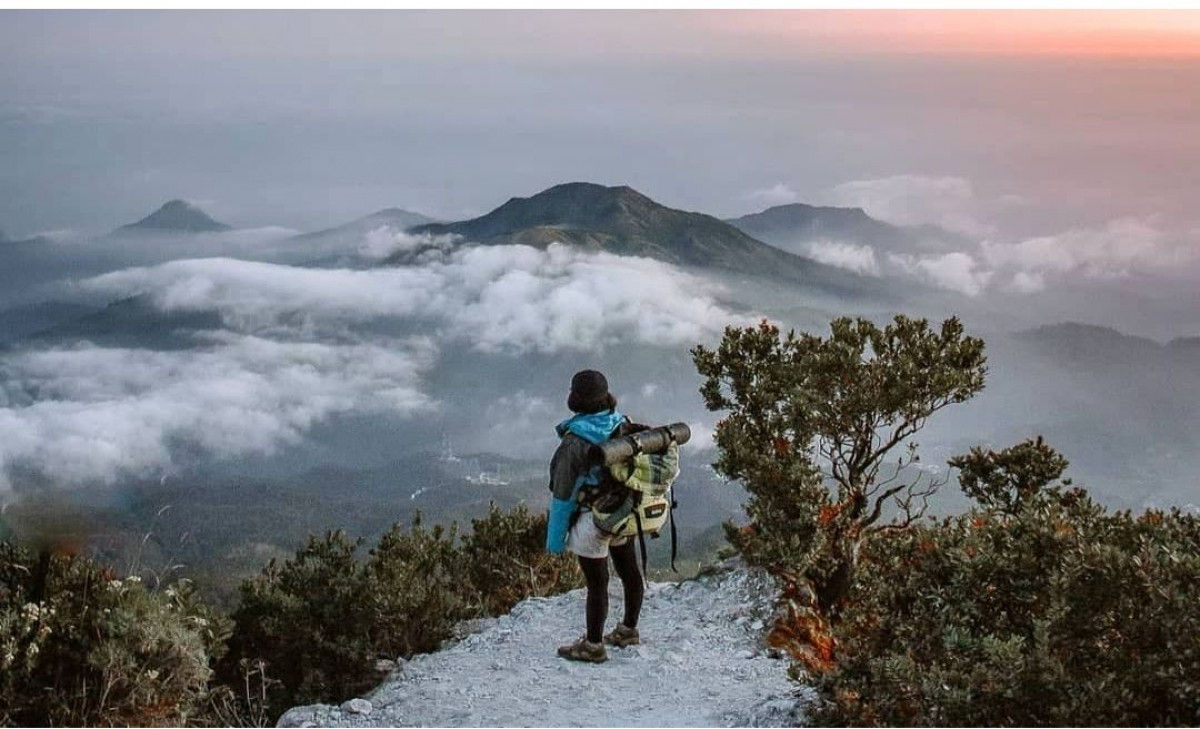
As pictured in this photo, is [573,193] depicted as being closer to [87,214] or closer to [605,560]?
[87,214]

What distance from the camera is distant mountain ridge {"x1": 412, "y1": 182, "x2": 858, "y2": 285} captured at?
153500mm

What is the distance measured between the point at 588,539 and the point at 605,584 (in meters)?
0.53

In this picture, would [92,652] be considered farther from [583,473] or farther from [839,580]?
[839,580]

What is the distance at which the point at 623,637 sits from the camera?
837 centimetres

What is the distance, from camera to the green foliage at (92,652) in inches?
247

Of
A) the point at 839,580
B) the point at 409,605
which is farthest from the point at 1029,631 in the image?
the point at 409,605

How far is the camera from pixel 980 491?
420 inches

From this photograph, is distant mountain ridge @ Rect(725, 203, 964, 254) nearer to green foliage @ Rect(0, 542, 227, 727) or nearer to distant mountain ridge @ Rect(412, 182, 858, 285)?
distant mountain ridge @ Rect(412, 182, 858, 285)

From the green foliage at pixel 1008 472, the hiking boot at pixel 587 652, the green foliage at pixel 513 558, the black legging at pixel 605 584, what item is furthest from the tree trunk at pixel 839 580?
the green foliage at pixel 513 558

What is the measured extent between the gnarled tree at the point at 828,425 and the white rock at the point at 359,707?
11.0 feet

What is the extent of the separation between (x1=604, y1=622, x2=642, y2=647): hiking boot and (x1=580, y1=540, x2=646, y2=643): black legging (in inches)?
1.7

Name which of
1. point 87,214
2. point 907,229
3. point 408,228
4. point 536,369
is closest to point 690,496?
point 536,369

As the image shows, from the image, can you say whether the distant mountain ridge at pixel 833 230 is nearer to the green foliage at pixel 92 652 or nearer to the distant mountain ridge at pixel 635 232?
the distant mountain ridge at pixel 635 232

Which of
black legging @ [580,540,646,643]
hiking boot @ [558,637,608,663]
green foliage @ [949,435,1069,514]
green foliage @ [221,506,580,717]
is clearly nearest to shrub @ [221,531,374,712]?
green foliage @ [221,506,580,717]
